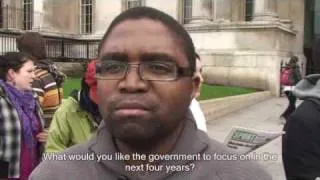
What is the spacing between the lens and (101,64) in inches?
63.3

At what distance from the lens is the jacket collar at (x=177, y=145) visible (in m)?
1.60

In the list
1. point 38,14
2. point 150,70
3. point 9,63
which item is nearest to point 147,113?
point 150,70

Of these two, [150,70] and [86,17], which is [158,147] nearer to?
[150,70]

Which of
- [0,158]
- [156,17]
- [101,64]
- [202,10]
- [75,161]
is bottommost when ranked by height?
[0,158]

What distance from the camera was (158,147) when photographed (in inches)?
→ 62.9

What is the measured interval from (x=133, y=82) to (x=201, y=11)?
69.5 feet

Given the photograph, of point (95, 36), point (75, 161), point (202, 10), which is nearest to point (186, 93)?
point (75, 161)

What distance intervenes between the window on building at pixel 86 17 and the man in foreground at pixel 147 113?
25.7 meters

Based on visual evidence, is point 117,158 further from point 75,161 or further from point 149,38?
point 149,38

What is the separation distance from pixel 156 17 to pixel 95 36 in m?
24.3

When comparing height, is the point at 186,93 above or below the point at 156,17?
below

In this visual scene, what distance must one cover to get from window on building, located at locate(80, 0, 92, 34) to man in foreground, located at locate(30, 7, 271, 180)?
25.7 metres

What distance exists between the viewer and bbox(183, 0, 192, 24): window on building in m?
24.7

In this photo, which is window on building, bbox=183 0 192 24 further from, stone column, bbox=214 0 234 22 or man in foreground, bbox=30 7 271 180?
man in foreground, bbox=30 7 271 180
